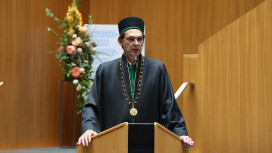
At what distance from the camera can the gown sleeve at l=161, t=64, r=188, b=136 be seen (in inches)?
98.5

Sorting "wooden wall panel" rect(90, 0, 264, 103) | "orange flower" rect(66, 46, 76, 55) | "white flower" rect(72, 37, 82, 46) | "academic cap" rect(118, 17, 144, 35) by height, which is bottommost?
"academic cap" rect(118, 17, 144, 35)

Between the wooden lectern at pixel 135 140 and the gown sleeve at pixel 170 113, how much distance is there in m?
0.37

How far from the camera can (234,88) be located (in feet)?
12.5

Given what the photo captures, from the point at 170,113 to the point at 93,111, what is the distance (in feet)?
1.45

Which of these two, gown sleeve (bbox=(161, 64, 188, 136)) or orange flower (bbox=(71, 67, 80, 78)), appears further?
orange flower (bbox=(71, 67, 80, 78))

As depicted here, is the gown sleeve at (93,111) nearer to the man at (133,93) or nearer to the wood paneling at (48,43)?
the man at (133,93)

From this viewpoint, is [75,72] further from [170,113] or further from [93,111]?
[170,113]

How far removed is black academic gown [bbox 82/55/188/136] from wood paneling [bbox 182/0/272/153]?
2.85 feet

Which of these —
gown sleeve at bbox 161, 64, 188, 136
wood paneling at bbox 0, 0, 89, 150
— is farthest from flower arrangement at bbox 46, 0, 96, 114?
gown sleeve at bbox 161, 64, 188, 136

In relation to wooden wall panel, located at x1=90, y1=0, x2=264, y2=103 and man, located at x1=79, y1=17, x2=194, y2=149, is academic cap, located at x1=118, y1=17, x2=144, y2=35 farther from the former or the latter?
wooden wall panel, located at x1=90, y1=0, x2=264, y2=103

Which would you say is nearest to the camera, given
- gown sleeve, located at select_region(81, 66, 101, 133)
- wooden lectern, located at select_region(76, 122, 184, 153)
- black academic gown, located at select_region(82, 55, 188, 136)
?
wooden lectern, located at select_region(76, 122, 184, 153)

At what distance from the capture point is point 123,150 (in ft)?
6.60

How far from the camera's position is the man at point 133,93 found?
2600 millimetres

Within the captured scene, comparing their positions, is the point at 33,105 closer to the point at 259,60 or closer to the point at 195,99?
the point at 195,99
